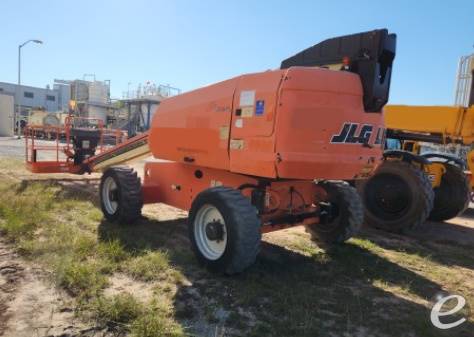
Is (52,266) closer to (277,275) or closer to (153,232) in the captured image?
(153,232)

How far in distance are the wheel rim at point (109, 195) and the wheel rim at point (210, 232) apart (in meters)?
2.24

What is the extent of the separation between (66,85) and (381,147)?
271 feet

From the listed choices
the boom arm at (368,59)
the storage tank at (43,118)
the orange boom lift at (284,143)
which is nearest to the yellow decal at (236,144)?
the orange boom lift at (284,143)

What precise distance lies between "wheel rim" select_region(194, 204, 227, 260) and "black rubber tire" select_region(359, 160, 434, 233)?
12.6 feet

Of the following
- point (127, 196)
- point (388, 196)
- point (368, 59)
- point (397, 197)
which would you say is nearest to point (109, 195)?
point (127, 196)

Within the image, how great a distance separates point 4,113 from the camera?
122ft

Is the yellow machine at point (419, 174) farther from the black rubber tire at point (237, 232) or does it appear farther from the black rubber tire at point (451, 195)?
the black rubber tire at point (237, 232)

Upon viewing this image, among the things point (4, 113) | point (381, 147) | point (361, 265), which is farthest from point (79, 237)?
point (4, 113)

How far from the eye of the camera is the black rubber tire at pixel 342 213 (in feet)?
19.0

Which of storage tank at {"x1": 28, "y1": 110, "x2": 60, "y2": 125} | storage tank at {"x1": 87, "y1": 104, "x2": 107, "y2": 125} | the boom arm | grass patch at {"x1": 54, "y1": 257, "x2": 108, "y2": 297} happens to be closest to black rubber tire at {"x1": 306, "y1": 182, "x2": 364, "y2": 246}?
the boom arm

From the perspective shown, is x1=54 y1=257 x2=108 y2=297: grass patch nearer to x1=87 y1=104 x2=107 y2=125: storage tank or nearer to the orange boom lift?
the orange boom lift

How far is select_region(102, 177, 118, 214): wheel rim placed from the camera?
6.64m

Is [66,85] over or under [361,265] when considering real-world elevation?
over

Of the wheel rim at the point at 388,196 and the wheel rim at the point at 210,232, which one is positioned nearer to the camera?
the wheel rim at the point at 210,232
